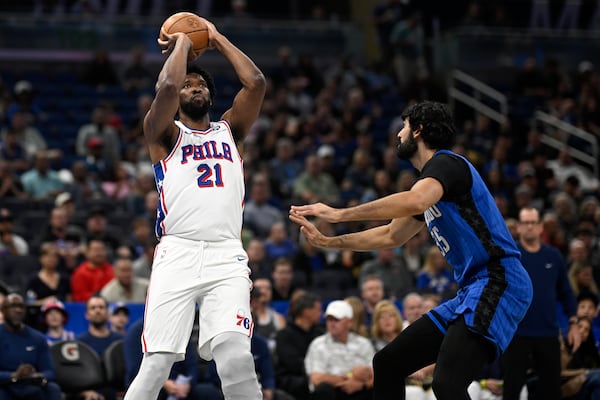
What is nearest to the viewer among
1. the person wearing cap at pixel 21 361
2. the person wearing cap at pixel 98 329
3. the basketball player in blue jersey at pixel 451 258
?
the basketball player in blue jersey at pixel 451 258

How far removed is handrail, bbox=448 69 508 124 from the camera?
2023 cm

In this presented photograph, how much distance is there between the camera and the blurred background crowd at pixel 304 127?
42.7ft

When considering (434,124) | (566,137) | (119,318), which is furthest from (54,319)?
(566,137)

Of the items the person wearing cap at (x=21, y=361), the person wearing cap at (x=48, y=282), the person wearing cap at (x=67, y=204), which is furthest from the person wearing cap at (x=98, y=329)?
the person wearing cap at (x=67, y=204)

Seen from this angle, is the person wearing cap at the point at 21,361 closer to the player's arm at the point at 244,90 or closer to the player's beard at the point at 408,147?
the player's arm at the point at 244,90

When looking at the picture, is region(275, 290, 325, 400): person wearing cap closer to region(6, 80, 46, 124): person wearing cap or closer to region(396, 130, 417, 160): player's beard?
region(396, 130, 417, 160): player's beard

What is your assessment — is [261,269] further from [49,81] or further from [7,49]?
[7,49]

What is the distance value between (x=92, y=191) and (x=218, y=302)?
938 centimetres

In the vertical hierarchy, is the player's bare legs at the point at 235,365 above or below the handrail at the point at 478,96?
above

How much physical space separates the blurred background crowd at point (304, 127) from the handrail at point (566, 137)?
4cm

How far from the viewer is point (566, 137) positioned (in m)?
19.5

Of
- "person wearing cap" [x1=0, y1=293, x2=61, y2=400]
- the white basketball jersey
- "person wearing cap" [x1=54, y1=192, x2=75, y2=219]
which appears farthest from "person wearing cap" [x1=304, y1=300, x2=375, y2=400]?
"person wearing cap" [x1=54, y1=192, x2=75, y2=219]

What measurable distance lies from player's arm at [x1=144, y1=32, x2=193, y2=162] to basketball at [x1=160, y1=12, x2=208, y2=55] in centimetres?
24

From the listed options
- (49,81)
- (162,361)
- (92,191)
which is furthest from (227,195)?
(49,81)
